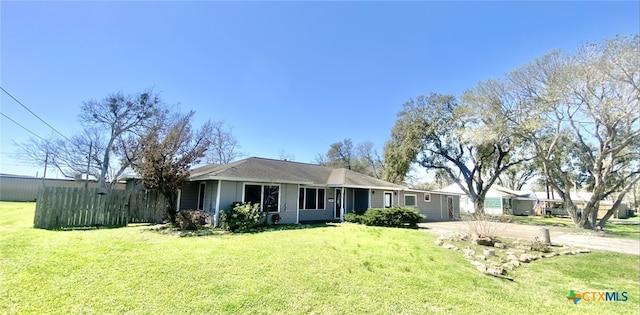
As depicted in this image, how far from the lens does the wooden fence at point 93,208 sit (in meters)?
9.73

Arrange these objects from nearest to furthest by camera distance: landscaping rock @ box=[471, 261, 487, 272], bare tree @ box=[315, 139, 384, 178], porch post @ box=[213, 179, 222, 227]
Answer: landscaping rock @ box=[471, 261, 487, 272] < porch post @ box=[213, 179, 222, 227] < bare tree @ box=[315, 139, 384, 178]

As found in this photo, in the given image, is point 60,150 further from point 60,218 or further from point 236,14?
point 236,14

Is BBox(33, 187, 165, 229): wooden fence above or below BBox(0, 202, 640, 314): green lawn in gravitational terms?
above

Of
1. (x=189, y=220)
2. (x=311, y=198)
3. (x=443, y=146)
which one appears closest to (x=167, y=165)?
(x=189, y=220)

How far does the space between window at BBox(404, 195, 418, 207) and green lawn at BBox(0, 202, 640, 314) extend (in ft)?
43.8

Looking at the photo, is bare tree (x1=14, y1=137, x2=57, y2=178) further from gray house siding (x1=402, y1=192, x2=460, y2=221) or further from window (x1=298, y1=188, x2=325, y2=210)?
gray house siding (x1=402, y1=192, x2=460, y2=221)

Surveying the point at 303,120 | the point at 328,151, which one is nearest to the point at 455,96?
the point at 303,120

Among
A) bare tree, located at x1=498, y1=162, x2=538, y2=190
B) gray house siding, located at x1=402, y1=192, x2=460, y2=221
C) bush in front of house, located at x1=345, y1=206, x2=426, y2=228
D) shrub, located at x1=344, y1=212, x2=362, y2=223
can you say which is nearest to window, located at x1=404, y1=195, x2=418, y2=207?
gray house siding, located at x1=402, y1=192, x2=460, y2=221

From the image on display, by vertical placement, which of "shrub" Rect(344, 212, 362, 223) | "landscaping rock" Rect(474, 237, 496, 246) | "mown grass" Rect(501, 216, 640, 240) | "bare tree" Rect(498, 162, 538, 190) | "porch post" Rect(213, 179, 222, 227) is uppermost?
"bare tree" Rect(498, 162, 538, 190)

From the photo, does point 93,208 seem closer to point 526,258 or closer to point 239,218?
point 239,218

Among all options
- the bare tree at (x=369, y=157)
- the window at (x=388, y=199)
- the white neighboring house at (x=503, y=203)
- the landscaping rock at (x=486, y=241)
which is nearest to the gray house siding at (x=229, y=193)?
the landscaping rock at (x=486, y=241)

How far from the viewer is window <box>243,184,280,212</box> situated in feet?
43.5

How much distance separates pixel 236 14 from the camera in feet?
36.1

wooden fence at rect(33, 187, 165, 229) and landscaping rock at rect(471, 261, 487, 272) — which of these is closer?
landscaping rock at rect(471, 261, 487, 272)
